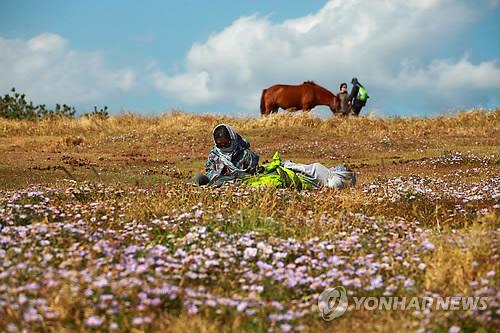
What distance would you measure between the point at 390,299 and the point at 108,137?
2863 centimetres

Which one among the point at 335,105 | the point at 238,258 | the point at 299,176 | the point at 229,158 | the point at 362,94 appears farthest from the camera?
the point at 335,105

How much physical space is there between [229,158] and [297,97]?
28.3m

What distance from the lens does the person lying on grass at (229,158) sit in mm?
13164

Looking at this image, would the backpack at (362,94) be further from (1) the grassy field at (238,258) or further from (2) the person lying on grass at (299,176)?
(1) the grassy field at (238,258)

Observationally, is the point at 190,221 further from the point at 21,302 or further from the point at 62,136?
the point at 62,136

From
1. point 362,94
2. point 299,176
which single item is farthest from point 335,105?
point 299,176

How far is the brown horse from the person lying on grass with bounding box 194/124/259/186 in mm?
27450

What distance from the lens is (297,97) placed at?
41.1 metres

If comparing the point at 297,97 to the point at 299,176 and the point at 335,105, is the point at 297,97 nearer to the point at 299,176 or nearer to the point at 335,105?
the point at 335,105

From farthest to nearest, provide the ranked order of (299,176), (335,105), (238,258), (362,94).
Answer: (335,105)
(362,94)
(299,176)
(238,258)

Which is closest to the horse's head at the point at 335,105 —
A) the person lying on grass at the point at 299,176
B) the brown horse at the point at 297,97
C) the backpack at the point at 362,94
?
the brown horse at the point at 297,97

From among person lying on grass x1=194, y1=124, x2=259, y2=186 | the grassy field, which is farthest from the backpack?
person lying on grass x1=194, y1=124, x2=259, y2=186

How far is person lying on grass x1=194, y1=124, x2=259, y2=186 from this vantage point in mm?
13164

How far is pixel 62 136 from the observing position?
3466 cm
